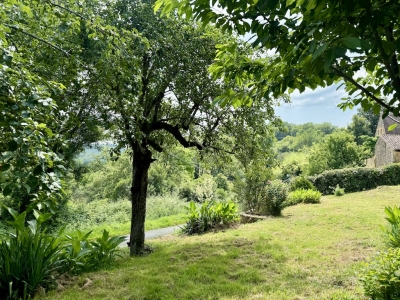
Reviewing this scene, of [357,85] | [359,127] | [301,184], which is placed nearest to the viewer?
[357,85]

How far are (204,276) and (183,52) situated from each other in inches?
156

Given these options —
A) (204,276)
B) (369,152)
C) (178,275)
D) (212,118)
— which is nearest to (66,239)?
(178,275)

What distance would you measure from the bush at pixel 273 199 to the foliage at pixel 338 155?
70.2ft

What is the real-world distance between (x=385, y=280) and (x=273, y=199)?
8.03 m

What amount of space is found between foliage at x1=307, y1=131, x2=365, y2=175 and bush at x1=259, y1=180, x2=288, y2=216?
843 inches

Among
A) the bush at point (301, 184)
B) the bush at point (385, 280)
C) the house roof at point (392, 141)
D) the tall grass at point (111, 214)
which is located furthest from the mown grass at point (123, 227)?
the house roof at point (392, 141)

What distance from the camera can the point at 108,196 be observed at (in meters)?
24.1

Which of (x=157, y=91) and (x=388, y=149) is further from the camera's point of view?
(x=388, y=149)

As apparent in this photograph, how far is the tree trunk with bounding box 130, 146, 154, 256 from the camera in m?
6.61

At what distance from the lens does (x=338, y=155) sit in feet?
97.0

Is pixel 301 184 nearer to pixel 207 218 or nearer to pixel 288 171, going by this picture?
pixel 288 171

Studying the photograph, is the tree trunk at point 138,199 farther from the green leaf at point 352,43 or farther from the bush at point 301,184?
the bush at point 301,184

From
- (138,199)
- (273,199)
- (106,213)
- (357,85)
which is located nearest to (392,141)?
(273,199)

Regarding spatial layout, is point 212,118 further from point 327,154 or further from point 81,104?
point 327,154
